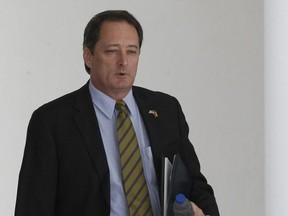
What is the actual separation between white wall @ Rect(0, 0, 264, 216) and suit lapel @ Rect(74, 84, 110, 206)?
167 centimetres

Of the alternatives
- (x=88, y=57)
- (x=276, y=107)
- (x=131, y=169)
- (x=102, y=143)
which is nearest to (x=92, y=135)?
(x=102, y=143)

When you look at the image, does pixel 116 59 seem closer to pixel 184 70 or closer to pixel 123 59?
pixel 123 59

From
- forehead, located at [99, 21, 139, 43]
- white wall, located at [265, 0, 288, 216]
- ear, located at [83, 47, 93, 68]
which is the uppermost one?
forehead, located at [99, 21, 139, 43]

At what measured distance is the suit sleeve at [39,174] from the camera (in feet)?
5.95

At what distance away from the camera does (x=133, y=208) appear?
6.01 feet

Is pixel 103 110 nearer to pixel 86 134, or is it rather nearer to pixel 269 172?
pixel 86 134

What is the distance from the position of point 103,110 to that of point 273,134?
68.0 inches

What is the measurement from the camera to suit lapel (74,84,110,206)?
71.7 inches

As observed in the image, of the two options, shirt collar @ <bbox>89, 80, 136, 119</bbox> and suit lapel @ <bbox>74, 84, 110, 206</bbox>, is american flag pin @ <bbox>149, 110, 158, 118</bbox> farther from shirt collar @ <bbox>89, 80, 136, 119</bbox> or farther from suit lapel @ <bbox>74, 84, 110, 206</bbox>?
suit lapel @ <bbox>74, 84, 110, 206</bbox>

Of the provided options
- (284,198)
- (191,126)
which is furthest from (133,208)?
(191,126)

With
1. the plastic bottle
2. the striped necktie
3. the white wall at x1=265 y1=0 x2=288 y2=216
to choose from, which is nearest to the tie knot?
the striped necktie

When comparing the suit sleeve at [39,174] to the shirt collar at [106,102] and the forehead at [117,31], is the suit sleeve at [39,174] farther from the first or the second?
the forehead at [117,31]

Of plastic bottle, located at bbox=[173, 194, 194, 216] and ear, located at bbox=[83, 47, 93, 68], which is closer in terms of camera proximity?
plastic bottle, located at bbox=[173, 194, 194, 216]

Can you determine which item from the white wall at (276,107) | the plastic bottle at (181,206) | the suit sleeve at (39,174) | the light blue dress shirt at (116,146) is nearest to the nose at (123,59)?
the light blue dress shirt at (116,146)
